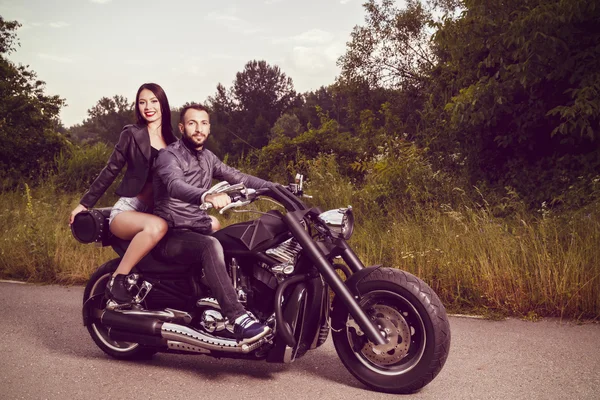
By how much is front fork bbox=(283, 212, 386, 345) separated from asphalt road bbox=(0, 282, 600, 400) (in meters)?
0.45

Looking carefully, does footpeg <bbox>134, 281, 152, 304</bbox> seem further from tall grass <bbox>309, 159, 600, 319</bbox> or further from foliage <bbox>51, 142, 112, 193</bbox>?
foliage <bbox>51, 142, 112, 193</bbox>

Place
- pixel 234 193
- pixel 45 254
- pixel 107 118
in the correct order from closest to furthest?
pixel 234 193
pixel 45 254
pixel 107 118

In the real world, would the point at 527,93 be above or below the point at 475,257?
above

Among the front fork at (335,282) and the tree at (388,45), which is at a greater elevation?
the tree at (388,45)

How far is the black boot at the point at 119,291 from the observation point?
14.4ft

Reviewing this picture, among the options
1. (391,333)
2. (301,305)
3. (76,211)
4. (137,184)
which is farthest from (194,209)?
(391,333)

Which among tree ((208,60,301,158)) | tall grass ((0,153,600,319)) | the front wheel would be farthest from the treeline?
tree ((208,60,301,158))

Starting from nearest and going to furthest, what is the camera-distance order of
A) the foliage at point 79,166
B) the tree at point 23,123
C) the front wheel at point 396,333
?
the front wheel at point 396,333 → the foliage at point 79,166 → the tree at point 23,123

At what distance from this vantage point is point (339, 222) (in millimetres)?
3889

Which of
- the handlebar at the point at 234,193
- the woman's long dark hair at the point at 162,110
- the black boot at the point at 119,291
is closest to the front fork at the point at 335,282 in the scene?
the handlebar at the point at 234,193

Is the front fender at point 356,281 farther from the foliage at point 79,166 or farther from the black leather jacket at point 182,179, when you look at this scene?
the foliage at point 79,166

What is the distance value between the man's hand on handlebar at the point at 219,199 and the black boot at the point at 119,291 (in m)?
1.24

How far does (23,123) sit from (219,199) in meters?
19.3

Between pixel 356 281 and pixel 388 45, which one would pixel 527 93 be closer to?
pixel 356 281
